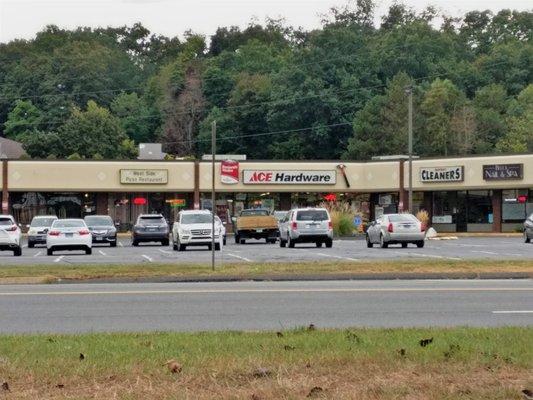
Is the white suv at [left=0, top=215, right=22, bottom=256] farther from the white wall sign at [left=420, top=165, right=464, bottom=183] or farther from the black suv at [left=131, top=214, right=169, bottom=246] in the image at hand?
the white wall sign at [left=420, top=165, right=464, bottom=183]

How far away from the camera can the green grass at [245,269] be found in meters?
24.9

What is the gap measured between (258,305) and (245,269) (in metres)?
8.98

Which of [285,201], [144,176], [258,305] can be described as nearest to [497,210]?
[285,201]

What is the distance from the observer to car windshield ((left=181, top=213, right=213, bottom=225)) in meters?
44.3

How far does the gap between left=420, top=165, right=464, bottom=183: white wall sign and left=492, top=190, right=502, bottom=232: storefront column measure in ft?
7.70

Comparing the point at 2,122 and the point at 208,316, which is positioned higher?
the point at 2,122

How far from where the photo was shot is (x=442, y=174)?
69.7 m

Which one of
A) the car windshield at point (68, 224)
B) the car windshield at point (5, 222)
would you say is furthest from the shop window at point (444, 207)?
the car windshield at point (5, 222)

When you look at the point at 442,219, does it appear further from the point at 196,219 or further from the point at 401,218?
the point at 196,219

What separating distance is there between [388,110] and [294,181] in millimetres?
32177

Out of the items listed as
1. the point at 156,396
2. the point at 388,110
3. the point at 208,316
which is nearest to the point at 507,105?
the point at 388,110

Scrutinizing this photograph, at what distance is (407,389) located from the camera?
9109mm

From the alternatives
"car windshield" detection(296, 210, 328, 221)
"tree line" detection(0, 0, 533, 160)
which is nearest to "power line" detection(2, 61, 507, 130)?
"tree line" detection(0, 0, 533, 160)

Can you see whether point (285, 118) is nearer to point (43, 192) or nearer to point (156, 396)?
point (43, 192)
